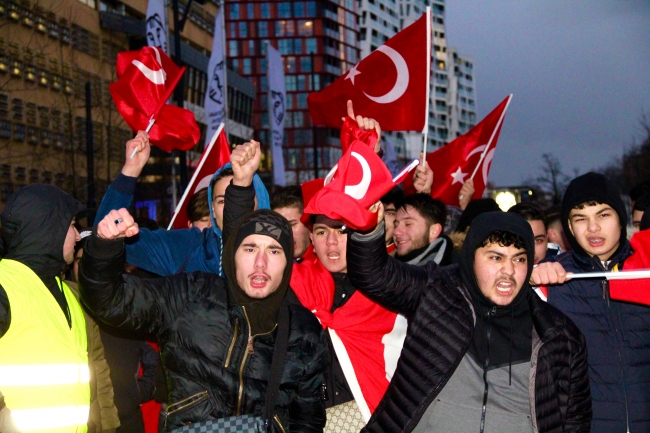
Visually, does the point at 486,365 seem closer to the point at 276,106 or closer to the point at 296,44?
the point at 276,106

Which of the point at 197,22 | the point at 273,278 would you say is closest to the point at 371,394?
the point at 273,278

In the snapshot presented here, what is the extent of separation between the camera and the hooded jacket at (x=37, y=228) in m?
3.84

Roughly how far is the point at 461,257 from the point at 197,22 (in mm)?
48511

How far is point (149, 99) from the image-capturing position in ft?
24.5

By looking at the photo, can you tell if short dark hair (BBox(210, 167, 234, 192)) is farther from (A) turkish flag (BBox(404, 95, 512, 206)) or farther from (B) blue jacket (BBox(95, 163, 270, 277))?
(A) turkish flag (BBox(404, 95, 512, 206))

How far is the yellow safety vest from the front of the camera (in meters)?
3.60

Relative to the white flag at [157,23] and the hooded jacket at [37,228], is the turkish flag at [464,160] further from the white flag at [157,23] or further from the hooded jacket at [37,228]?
the white flag at [157,23]

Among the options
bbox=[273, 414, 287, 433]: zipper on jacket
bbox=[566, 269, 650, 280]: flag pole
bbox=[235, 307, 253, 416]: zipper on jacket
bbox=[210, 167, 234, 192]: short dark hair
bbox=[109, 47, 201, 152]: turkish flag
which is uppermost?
bbox=[109, 47, 201, 152]: turkish flag

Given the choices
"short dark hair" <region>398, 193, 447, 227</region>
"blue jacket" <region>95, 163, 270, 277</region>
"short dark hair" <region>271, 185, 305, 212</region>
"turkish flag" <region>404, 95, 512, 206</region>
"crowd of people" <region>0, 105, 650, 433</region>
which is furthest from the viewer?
"turkish flag" <region>404, 95, 512, 206</region>

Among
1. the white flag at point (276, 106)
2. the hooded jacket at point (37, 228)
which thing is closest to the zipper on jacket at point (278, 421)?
the hooded jacket at point (37, 228)

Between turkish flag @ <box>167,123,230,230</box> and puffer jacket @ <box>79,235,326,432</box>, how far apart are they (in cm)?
386

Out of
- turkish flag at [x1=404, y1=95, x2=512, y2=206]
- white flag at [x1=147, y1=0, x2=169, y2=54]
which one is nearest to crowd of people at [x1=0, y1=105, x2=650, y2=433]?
turkish flag at [x1=404, y1=95, x2=512, y2=206]

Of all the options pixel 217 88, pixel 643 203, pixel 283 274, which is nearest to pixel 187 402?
pixel 283 274

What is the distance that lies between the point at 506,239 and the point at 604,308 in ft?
2.59
